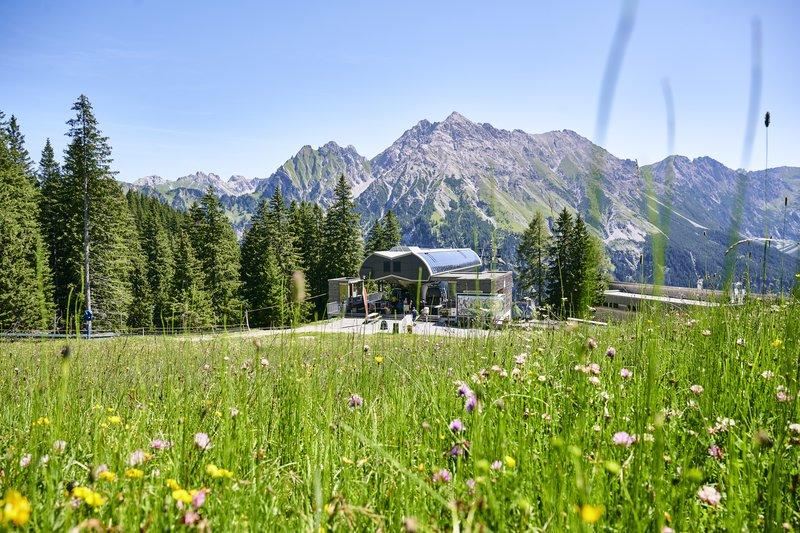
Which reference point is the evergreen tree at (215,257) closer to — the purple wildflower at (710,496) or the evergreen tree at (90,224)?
the evergreen tree at (90,224)

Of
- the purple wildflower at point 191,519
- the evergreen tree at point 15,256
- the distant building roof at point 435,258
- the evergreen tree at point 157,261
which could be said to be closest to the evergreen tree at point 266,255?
the distant building roof at point 435,258

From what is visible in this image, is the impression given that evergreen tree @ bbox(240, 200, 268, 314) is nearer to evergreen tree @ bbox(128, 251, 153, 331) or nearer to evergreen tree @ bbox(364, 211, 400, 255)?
evergreen tree @ bbox(128, 251, 153, 331)

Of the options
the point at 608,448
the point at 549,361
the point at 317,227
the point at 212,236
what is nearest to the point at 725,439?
the point at 608,448

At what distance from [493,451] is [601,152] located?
1.11 m

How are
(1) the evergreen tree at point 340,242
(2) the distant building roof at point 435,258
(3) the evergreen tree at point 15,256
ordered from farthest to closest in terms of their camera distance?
(1) the evergreen tree at point 340,242 → (2) the distant building roof at point 435,258 → (3) the evergreen tree at point 15,256

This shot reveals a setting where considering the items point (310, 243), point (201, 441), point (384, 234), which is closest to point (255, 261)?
point (310, 243)

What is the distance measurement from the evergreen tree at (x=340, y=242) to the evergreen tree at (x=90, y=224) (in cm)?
1777

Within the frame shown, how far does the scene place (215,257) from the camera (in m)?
38.8

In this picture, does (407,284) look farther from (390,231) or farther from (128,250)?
(128,250)

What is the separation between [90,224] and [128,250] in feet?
19.9

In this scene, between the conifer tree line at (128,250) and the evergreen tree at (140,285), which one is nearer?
the conifer tree line at (128,250)

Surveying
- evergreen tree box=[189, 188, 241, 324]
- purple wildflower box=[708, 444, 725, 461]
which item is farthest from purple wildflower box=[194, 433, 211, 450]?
evergreen tree box=[189, 188, 241, 324]

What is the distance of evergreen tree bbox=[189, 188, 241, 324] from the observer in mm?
38578

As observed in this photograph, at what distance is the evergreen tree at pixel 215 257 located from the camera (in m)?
38.6
